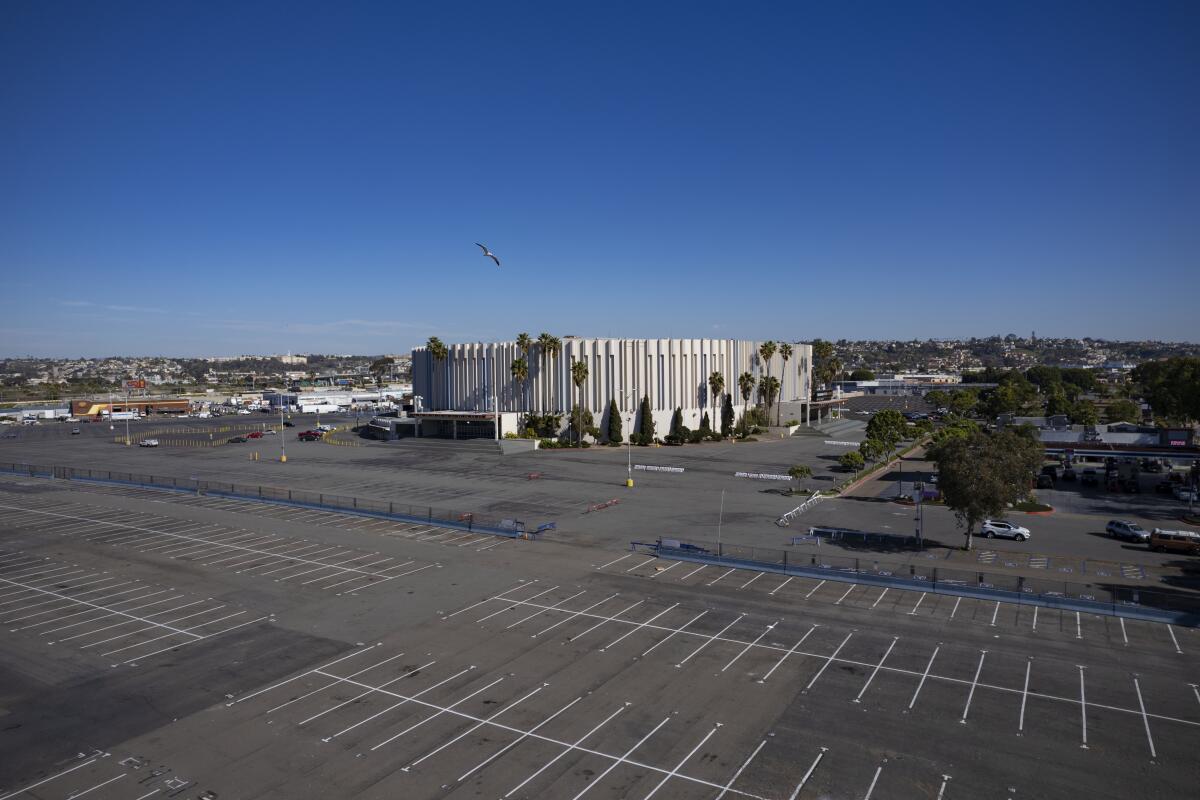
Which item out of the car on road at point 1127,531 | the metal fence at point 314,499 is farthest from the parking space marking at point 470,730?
the car on road at point 1127,531

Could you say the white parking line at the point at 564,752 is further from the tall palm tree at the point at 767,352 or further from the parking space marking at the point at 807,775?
the tall palm tree at the point at 767,352

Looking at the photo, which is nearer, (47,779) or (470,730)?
(47,779)

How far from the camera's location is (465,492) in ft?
198

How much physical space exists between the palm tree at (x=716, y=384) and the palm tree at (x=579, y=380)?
18516 mm

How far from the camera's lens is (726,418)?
101938mm

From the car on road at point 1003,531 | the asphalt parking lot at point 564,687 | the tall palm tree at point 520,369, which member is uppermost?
the tall palm tree at point 520,369

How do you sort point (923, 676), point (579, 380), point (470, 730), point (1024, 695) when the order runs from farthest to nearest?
point (579, 380), point (923, 676), point (1024, 695), point (470, 730)

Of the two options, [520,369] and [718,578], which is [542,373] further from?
[718,578]

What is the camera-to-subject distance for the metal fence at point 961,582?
2889cm

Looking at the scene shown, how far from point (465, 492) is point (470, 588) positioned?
27.6 metres

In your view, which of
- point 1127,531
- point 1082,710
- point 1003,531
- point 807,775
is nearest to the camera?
point 807,775

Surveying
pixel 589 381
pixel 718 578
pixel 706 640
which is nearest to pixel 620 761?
pixel 706 640

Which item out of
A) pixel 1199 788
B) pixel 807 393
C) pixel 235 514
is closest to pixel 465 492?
pixel 235 514

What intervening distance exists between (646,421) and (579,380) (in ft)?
34.1
